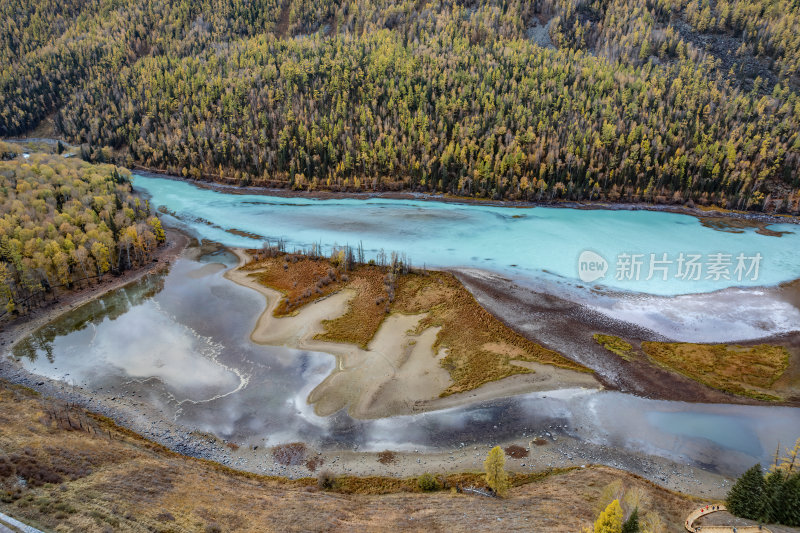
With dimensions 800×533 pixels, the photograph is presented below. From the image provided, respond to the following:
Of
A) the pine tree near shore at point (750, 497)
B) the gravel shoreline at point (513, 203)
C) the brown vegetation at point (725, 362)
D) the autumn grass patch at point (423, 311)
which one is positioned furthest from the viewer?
the gravel shoreline at point (513, 203)

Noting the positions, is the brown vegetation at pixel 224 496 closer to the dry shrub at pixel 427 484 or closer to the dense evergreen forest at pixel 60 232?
the dry shrub at pixel 427 484

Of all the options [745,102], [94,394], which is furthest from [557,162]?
[94,394]

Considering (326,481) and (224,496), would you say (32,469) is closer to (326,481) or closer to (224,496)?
(224,496)

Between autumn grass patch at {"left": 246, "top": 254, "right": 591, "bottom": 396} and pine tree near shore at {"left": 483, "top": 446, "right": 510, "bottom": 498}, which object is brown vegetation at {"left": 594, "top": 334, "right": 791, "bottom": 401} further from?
pine tree near shore at {"left": 483, "top": 446, "right": 510, "bottom": 498}

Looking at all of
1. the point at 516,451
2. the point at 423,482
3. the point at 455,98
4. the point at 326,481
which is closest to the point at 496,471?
the point at 423,482

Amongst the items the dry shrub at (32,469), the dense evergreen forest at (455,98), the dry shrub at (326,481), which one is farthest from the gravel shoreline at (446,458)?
the dense evergreen forest at (455,98)

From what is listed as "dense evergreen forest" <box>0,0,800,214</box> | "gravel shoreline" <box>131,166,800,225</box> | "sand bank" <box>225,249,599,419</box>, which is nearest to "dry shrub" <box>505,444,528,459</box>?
"sand bank" <box>225,249,599,419</box>

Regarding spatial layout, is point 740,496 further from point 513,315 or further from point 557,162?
point 557,162

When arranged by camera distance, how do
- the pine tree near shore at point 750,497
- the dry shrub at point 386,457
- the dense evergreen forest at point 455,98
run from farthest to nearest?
A: the dense evergreen forest at point 455,98 < the dry shrub at point 386,457 < the pine tree near shore at point 750,497
